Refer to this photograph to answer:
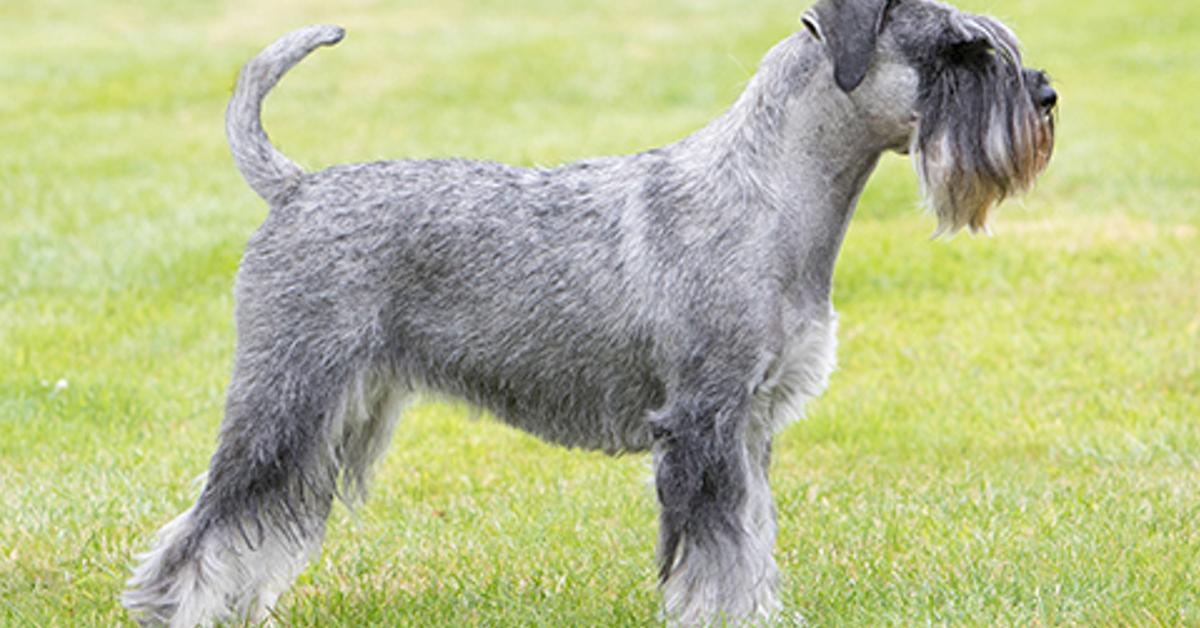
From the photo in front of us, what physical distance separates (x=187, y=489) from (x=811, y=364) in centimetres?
336

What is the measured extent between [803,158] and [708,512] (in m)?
1.20

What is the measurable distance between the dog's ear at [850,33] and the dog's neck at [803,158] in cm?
16

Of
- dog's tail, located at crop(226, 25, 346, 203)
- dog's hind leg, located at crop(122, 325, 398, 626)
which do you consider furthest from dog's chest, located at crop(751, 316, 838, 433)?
dog's tail, located at crop(226, 25, 346, 203)

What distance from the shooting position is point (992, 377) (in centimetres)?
925

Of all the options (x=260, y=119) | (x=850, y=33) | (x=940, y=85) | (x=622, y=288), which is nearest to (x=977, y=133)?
(x=940, y=85)

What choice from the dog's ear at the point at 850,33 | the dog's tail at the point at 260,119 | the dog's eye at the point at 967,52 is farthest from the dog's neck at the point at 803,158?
the dog's tail at the point at 260,119

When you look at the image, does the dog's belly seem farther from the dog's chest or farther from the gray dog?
the dog's chest

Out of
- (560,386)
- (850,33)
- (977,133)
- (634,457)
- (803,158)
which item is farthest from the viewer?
(634,457)

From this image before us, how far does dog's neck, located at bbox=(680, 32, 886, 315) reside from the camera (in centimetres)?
527

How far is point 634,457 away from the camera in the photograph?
313 inches

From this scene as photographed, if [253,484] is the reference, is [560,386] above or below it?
above

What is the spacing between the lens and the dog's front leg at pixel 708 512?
5184mm

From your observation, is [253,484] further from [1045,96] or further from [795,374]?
[1045,96]

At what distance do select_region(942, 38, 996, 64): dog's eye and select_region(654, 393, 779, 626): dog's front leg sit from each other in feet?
4.14
